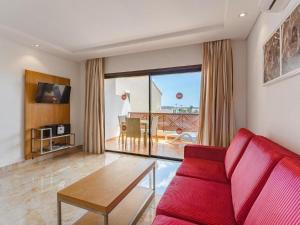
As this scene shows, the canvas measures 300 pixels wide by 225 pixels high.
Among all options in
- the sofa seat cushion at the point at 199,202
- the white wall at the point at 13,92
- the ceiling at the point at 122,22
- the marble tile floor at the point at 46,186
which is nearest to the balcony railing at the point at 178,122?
the marble tile floor at the point at 46,186

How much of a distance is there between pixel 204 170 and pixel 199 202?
2.31 ft

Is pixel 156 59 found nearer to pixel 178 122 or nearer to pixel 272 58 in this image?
pixel 178 122

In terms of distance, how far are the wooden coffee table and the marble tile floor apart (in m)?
0.14

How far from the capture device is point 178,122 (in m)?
4.70

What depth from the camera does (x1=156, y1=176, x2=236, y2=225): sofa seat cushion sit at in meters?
1.20

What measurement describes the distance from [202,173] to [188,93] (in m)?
2.50

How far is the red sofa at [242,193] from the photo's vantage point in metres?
0.80

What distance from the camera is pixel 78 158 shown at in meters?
3.99

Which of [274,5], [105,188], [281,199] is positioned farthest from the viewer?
[105,188]

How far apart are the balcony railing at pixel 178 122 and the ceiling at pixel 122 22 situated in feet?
5.77

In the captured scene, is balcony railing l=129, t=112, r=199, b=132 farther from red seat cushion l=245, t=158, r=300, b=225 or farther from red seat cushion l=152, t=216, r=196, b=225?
red seat cushion l=245, t=158, r=300, b=225

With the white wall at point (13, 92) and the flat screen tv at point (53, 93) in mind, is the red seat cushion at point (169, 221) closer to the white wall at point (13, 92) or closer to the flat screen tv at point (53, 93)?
the white wall at point (13, 92)

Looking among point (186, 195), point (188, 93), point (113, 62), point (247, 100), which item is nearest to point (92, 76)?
point (113, 62)

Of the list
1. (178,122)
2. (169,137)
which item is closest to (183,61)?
(178,122)
